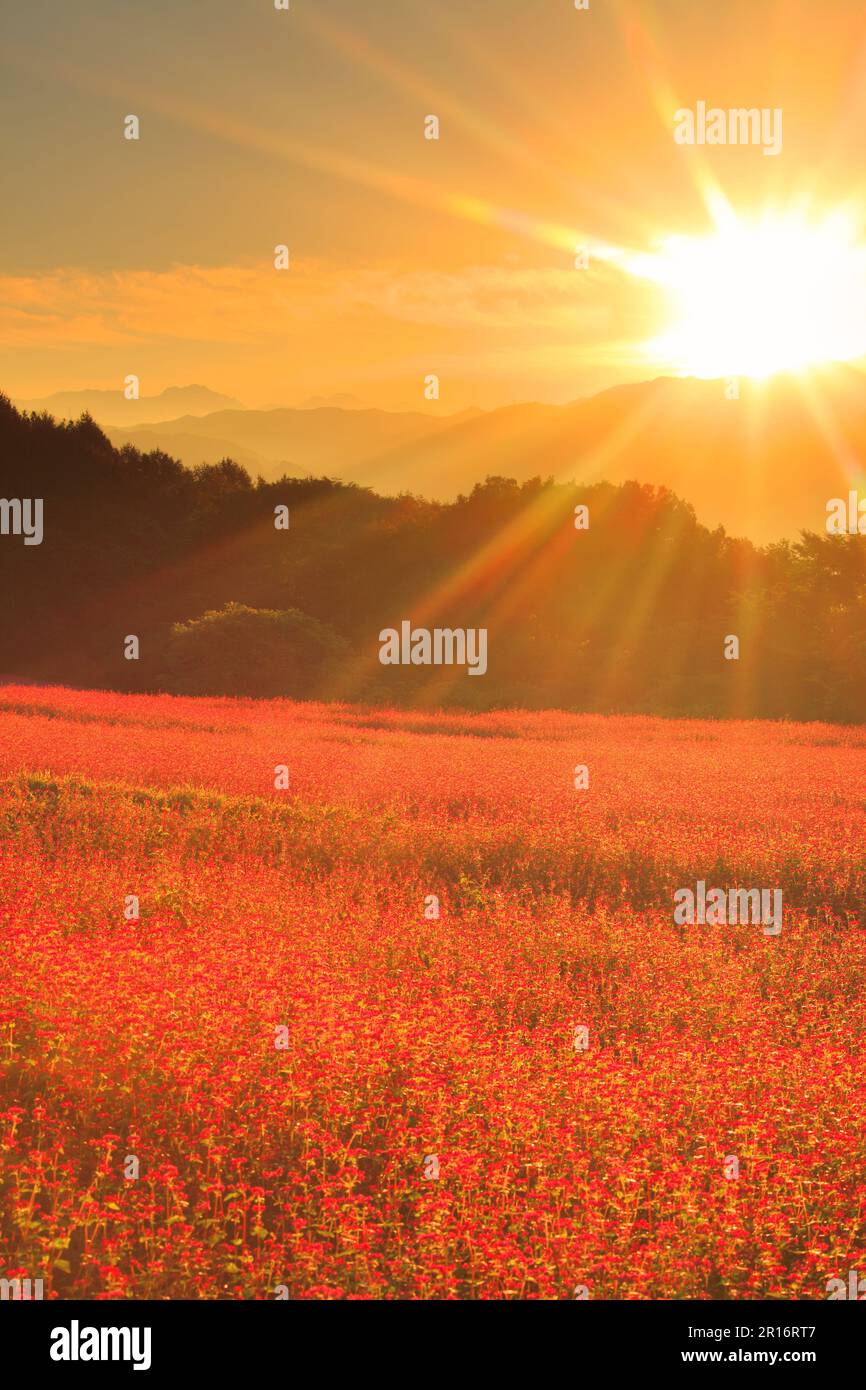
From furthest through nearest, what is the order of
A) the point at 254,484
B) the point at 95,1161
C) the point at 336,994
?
the point at 254,484 < the point at 336,994 < the point at 95,1161

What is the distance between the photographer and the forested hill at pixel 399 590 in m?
31.6

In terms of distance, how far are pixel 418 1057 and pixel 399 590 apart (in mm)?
33693

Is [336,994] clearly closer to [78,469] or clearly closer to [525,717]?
[525,717]

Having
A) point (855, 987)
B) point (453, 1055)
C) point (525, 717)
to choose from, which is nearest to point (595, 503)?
point (525, 717)

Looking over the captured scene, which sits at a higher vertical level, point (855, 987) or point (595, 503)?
point (595, 503)

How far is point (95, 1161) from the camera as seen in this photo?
4.67 m

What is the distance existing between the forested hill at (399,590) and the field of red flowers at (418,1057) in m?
19.0
